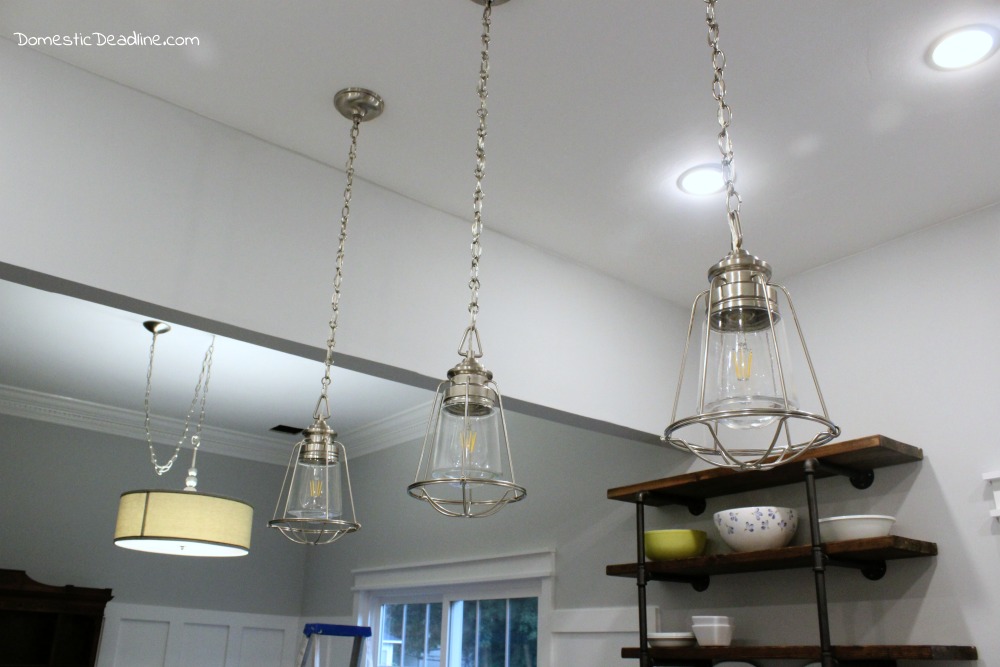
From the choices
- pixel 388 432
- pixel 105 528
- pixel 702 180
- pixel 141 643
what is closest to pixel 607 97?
pixel 702 180

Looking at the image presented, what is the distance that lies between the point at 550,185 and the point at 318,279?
745 mm

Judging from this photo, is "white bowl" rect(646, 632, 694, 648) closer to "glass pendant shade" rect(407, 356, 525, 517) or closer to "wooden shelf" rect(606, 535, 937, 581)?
"wooden shelf" rect(606, 535, 937, 581)

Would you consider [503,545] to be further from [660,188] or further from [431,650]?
[660,188]

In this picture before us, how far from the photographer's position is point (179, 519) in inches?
117

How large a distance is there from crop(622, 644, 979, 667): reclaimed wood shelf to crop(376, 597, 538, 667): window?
3.21ft

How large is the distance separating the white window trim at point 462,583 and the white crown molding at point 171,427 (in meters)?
0.77

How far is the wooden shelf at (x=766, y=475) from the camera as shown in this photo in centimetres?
234

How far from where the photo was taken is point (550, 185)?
2.50 meters

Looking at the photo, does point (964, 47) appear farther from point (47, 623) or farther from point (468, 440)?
point (47, 623)

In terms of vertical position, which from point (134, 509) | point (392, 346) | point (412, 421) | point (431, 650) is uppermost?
point (412, 421)

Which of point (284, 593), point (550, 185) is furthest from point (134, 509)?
point (284, 593)

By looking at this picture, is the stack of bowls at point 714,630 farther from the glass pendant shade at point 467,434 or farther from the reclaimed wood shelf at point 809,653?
the glass pendant shade at point 467,434

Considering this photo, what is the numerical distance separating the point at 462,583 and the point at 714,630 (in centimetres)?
170
